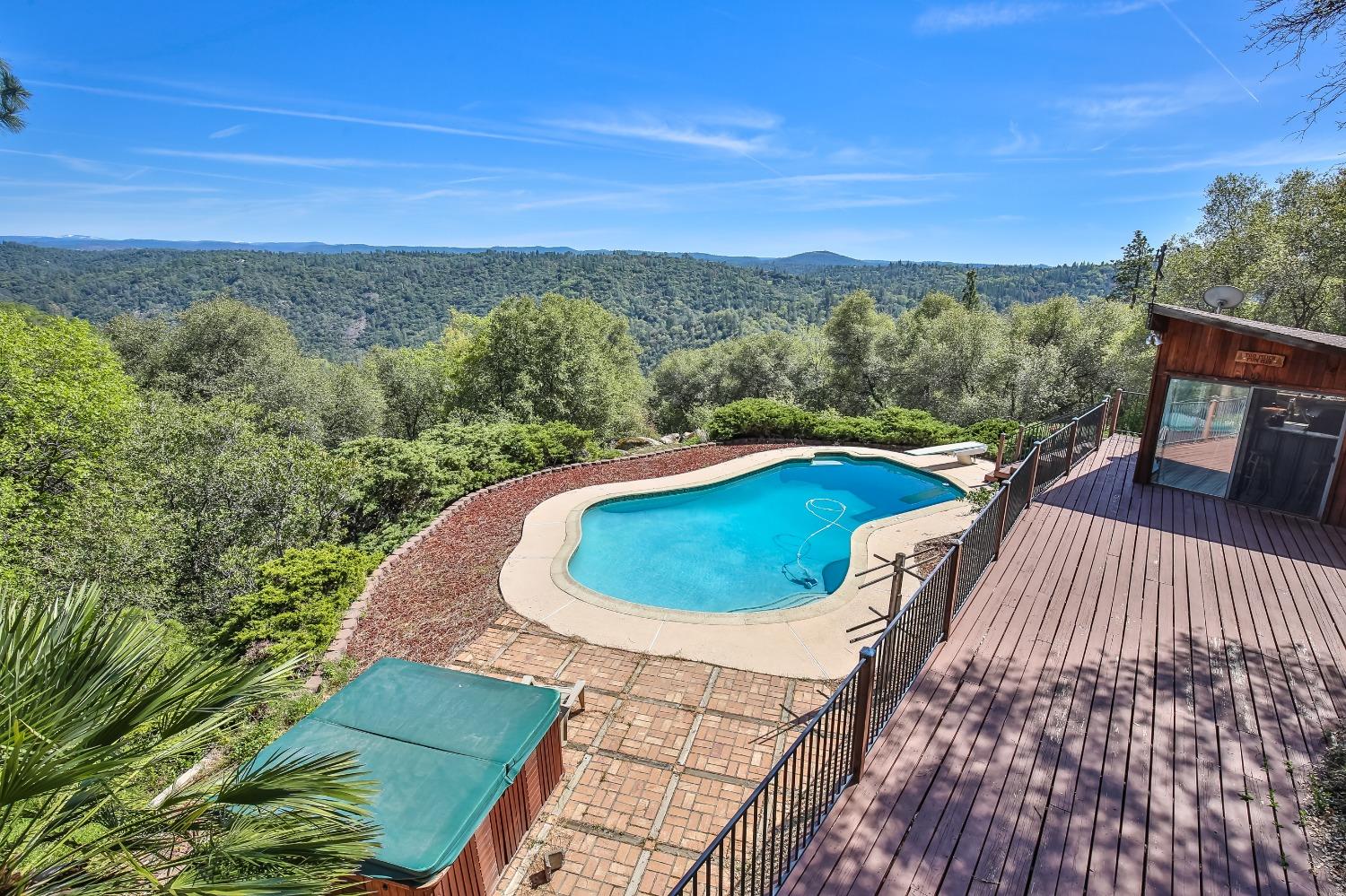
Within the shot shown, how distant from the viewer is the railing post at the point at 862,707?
3.44 meters

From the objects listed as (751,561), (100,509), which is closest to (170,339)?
(100,509)

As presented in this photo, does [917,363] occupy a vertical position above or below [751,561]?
above

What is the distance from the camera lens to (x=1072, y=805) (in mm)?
3367

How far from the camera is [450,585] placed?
8.83 metres

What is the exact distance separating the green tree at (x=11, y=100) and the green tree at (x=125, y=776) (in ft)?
20.6

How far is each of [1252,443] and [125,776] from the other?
1137 cm

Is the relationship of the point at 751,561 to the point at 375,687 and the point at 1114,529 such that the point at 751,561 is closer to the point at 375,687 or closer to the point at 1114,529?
the point at 1114,529

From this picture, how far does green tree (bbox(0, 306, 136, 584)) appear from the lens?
8359 mm

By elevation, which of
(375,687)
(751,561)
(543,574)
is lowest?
(751,561)

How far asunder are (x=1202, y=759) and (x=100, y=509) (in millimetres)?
12100

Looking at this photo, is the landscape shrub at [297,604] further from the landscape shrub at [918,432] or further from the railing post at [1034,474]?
the landscape shrub at [918,432]

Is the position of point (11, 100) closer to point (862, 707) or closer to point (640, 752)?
point (640, 752)

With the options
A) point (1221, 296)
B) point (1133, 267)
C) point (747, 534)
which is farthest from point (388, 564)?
point (1133, 267)

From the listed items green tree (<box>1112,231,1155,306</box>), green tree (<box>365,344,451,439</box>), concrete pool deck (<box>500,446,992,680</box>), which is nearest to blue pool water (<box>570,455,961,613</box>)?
concrete pool deck (<box>500,446,992,680</box>)
